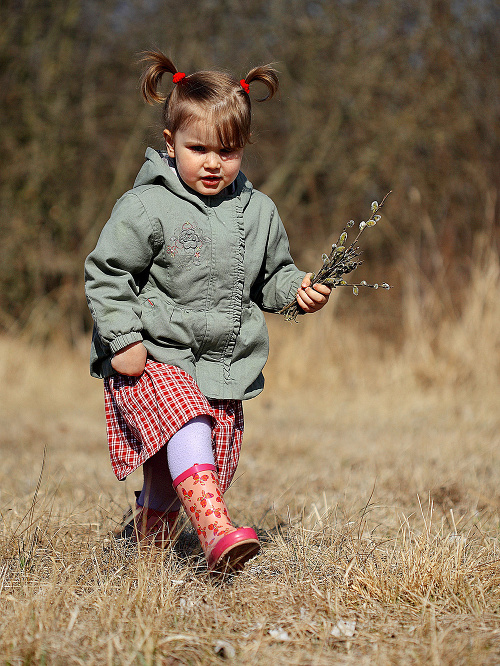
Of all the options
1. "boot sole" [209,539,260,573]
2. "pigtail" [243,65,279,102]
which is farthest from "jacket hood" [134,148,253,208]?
"boot sole" [209,539,260,573]

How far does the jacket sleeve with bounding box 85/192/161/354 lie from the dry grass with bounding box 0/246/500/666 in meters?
0.63

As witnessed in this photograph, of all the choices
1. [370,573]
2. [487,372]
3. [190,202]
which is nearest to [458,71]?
[487,372]

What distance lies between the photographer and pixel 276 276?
2.57 m

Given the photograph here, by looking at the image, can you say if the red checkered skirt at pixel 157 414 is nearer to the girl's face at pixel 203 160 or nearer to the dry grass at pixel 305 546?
the dry grass at pixel 305 546

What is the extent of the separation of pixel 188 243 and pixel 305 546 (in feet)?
3.27

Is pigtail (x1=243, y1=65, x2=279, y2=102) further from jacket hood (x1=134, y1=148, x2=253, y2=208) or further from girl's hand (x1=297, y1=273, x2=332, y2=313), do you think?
girl's hand (x1=297, y1=273, x2=332, y2=313)

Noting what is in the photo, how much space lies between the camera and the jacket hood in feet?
7.64

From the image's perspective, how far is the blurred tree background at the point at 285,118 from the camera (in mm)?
7855

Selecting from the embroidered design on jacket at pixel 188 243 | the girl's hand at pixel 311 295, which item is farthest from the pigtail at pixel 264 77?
the girl's hand at pixel 311 295

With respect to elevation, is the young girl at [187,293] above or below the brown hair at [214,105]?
below

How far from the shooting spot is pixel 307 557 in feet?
7.30

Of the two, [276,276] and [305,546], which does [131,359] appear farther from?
[305,546]

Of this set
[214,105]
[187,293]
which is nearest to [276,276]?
[187,293]

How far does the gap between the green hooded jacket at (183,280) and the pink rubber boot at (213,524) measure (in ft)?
1.05
